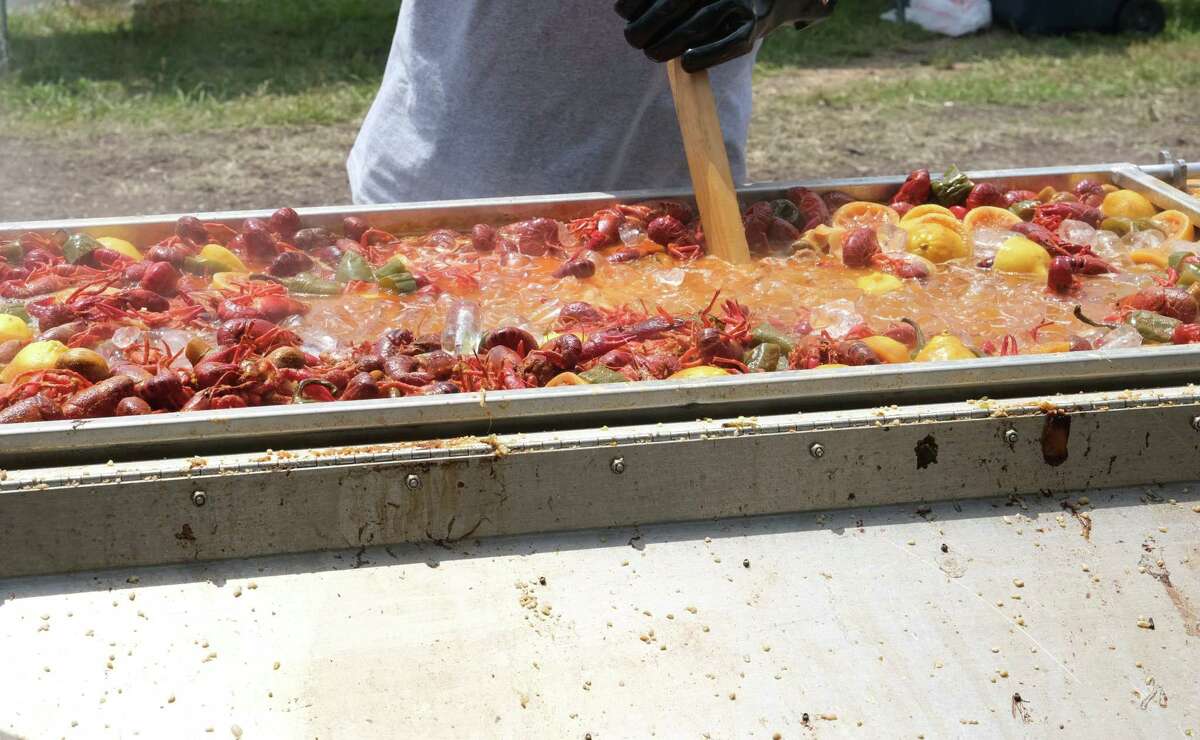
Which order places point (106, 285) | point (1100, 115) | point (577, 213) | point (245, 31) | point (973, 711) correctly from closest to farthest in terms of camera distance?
point (973, 711), point (106, 285), point (577, 213), point (1100, 115), point (245, 31)

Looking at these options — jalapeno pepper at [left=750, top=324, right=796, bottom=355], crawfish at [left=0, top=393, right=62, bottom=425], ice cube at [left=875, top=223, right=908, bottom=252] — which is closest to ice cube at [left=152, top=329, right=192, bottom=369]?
crawfish at [left=0, top=393, right=62, bottom=425]

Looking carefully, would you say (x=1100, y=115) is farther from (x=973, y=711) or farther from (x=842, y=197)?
(x=973, y=711)

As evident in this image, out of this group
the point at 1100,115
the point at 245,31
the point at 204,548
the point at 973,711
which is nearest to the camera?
the point at 973,711

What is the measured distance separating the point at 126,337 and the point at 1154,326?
6.89 ft

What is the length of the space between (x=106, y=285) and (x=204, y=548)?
1075mm

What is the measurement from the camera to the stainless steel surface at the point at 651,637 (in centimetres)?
168

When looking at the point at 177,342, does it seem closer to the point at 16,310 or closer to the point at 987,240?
the point at 16,310

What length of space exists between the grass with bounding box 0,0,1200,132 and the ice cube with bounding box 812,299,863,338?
716 cm

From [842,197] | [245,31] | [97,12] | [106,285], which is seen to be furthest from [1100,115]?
[97,12]

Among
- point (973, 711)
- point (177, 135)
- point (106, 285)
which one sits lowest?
point (177, 135)

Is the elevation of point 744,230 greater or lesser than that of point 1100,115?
greater

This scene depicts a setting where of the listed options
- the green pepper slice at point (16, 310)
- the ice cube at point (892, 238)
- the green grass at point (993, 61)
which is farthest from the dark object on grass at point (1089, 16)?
the green pepper slice at point (16, 310)

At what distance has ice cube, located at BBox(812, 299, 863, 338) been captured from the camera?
2.50m

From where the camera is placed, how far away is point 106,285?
2.67 m
